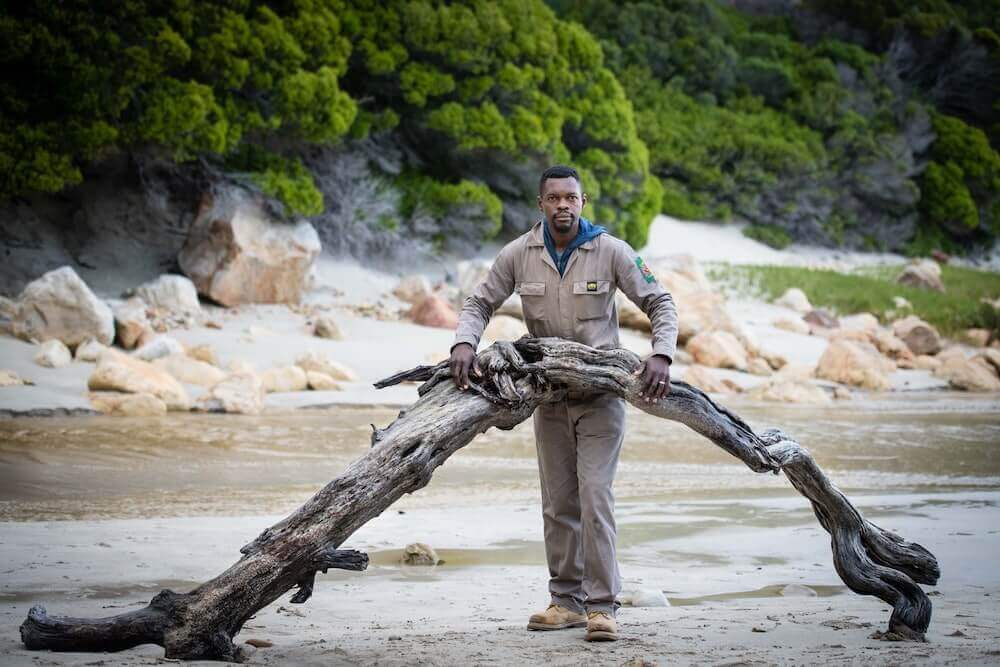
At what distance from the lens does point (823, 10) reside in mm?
42844

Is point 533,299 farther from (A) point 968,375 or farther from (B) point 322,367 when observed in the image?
(A) point 968,375

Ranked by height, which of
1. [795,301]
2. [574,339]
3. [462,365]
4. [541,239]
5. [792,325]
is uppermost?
[795,301]

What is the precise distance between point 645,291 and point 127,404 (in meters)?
7.88

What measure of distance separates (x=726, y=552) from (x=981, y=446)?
6160mm

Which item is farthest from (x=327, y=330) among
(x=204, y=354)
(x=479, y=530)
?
(x=479, y=530)

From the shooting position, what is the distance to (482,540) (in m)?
6.20

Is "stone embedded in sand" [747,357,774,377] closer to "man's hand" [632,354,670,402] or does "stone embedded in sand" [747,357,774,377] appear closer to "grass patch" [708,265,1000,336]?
"grass patch" [708,265,1000,336]

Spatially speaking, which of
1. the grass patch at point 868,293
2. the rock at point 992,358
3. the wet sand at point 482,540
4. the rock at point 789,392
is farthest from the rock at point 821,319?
the wet sand at point 482,540

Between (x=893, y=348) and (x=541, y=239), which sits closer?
(x=541, y=239)

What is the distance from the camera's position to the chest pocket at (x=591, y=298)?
14.1 feet

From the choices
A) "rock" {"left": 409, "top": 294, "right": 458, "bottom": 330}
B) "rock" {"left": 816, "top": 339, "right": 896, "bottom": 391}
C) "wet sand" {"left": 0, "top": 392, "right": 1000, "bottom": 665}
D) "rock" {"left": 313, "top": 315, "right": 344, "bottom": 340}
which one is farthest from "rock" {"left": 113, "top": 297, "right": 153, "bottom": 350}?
"rock" {"left": 816, "top": 339, "right": 896, "bottom": 391}

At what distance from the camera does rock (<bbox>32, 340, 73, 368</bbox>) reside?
476 inches

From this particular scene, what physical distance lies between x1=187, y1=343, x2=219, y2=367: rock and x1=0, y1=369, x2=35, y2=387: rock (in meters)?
2.39

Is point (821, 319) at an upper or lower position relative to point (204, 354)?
upper
